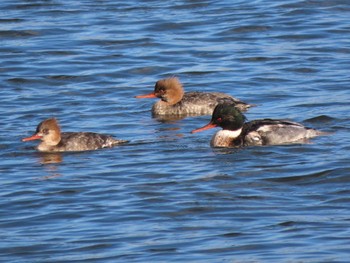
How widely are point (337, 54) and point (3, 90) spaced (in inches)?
242

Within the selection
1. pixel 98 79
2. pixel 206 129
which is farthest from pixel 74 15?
pixel 206 129

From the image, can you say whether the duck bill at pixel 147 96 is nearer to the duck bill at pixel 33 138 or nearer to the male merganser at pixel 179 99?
the male merganser at pixel 179 99

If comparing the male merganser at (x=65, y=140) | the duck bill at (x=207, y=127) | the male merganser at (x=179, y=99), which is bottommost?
the male merganser at (x=179, y=99)

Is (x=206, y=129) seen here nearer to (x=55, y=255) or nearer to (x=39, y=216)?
(x=39, y=216)

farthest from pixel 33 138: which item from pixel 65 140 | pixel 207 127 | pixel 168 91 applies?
pixel 168 91

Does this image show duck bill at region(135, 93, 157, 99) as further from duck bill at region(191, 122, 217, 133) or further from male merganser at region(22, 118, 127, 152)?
male merganser at region(22, 118, 127, 152)

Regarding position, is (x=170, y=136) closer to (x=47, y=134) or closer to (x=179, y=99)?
(x=47, y=134)

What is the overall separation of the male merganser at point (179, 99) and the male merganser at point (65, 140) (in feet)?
9.52

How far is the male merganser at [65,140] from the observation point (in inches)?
608

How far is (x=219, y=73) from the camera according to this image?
21.0 metres

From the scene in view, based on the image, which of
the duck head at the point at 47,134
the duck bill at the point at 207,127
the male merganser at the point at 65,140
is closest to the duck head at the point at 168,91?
the duck bill at the point at 207,127

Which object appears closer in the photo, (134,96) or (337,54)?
(134,96)

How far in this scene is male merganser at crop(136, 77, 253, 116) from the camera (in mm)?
18391

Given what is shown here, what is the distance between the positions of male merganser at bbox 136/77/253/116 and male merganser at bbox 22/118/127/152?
2.90 metres
